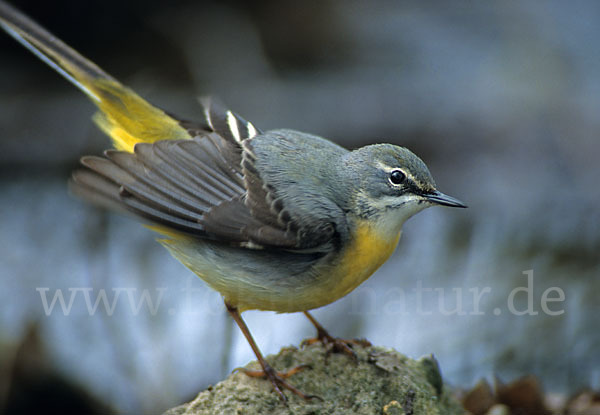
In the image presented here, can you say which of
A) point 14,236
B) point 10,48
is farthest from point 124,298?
point 10,48

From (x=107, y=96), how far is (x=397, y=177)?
189 cm

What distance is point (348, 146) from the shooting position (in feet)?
27.0

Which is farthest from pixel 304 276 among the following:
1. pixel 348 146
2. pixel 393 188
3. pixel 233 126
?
pixel 348 146

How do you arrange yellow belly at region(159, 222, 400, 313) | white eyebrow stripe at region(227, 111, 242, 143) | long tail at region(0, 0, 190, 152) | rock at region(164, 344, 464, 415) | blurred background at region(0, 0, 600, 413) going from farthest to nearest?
blurred background at region(0, 0, 600, 413) → long tail at region(0, 0, 190, 152) → white eyebrow stripe at region(227, 111, 242, 143) → yellow belly at region(159, 222, 400, 313) → rock at region(164, 344, 464, 415)

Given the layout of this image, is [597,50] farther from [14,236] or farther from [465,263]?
[14,236]

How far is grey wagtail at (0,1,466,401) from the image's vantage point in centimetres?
377

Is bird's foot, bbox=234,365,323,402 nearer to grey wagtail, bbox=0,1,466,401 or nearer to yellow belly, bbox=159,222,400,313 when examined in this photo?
grey wagtail, bbox=0,1,466,401

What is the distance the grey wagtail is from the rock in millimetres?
92

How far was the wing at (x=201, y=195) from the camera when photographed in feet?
12.2

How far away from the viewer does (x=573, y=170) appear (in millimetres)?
7652

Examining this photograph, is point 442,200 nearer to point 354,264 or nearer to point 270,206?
point 354,264

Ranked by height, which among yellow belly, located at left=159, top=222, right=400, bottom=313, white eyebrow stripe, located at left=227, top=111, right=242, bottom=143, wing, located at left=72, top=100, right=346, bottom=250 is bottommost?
yellow belly, located at left=159, top=222, right=400, bottom=313

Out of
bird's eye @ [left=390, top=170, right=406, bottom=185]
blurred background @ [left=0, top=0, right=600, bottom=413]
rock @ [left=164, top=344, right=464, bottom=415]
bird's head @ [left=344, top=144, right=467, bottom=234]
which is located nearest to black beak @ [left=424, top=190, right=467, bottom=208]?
bird's head @ [left=344, top=144, right=467, bottom=234]

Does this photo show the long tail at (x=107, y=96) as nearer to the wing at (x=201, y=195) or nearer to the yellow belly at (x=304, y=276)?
the wing at (x=201, y=195)
